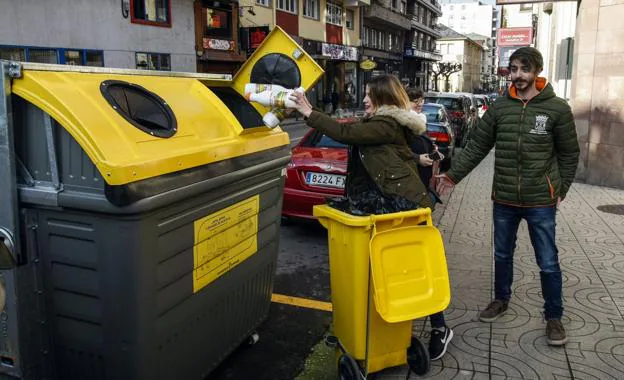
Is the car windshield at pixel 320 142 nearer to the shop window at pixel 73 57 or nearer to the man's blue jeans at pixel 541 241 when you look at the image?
the man's blue jeans at pixel 541 241

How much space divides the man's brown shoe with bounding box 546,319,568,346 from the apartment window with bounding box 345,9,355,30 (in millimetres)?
39473

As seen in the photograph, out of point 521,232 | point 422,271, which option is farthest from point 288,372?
point 521,232

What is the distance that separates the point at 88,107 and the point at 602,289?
14.2 feet

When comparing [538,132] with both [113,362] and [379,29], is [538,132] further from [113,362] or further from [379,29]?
[379,29]

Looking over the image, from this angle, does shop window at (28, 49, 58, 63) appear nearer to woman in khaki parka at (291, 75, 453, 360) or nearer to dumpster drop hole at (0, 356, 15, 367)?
woman in khaki parka at (291, 75, 453, 360)

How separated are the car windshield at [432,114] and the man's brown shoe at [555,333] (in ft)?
28.3

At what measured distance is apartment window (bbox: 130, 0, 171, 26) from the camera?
20.5 metres

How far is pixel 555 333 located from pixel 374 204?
1635 mm

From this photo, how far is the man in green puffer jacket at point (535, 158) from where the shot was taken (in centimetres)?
357

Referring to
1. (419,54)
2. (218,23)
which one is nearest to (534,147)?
(218,23)

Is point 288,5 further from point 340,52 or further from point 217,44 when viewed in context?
point 217,44

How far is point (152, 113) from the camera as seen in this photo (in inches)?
108

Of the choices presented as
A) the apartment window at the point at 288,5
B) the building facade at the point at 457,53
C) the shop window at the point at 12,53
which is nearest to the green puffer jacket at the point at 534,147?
the shop window at the point at 12,53

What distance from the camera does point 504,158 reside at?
3760 millimetres
